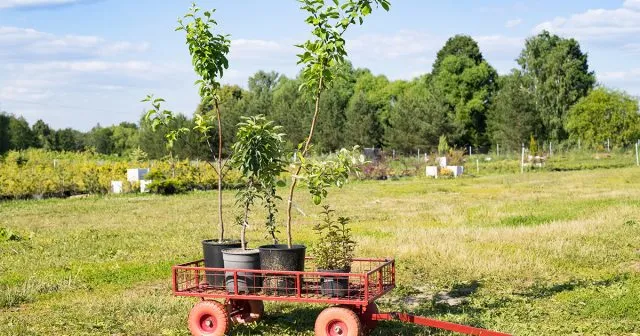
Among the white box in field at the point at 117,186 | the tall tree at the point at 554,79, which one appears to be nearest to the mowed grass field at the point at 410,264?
the white box in field at the point at 117,186

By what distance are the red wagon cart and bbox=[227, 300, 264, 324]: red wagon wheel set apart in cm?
11

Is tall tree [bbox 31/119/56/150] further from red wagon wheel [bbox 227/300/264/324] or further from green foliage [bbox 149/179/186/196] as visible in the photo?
red wagon wheel [bbox 227/300/264/324]

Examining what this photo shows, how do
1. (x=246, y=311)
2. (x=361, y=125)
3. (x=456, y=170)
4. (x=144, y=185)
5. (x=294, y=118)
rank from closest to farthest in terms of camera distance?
(x=246, y=311), (x=144, y=185), (x=456, y=170), (x=361, y=125), (x=294, y=118)

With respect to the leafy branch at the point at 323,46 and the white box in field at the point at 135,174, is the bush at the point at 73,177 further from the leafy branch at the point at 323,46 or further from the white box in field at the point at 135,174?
the leafy branch at the point at 323,46

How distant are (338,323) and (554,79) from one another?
3077 inches

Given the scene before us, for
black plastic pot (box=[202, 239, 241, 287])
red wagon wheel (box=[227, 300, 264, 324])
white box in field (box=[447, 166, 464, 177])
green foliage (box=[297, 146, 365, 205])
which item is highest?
green foliage (box=[297, 146, 365, 205])

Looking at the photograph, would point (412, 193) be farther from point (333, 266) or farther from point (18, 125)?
point (18, 125)

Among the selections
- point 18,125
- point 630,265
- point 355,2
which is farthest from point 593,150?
point 355,2

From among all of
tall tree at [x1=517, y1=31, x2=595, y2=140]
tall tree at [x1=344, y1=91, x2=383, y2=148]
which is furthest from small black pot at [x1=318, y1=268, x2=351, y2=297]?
tall tree at [x1=517, y1=31, x2=595, y2=140]

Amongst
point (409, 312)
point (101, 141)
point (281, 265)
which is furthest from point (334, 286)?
point (101, 141)

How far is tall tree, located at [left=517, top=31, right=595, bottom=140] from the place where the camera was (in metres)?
80.6

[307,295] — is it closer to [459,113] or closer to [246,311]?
[246,311]

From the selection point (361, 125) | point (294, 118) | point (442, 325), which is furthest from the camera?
point (294, 118)

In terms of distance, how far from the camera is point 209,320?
858cm
